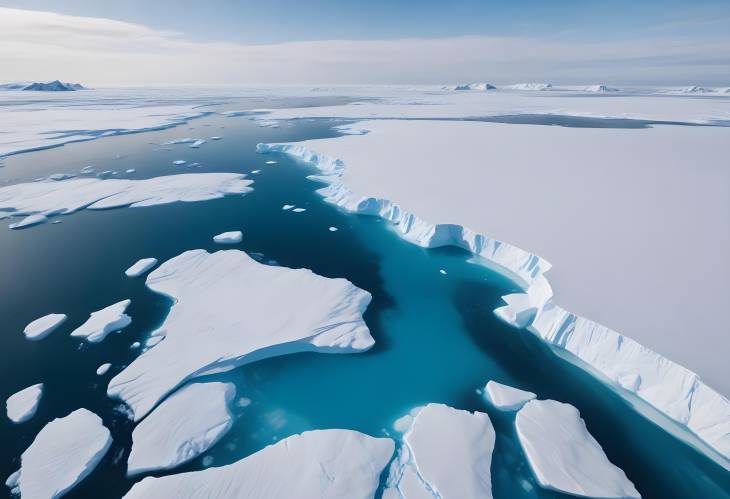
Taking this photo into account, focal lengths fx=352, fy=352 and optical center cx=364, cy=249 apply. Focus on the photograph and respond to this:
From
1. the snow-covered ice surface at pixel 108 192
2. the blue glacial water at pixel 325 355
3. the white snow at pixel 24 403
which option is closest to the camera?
the blue glacial water at pixel 325 355

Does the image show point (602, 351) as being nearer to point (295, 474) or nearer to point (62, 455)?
point (295, 474)

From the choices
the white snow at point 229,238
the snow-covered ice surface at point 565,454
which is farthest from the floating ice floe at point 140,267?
the snow-covered ice surface at point 565,454

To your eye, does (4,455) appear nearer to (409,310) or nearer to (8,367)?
(8,367)

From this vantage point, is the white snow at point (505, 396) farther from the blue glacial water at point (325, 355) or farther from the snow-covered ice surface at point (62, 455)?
the snow-covered ice surface at point (62, 455)

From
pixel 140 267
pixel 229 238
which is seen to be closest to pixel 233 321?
pixel 140 267

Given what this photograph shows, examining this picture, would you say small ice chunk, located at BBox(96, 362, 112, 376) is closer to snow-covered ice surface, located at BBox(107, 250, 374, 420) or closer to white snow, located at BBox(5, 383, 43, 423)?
snow-covered ice surface, located at BBox(107, 250, 374, 420)

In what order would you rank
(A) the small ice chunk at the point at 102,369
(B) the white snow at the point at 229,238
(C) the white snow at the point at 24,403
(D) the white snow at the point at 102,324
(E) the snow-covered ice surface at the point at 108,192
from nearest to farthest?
(C) the white snow at the point at 24,403 → (A) the small ice chunk at the point at 102,369 → (D) the white snow at the point at 102,324 → (B) the white snow at the point at 229,238 → (E) the snow-covered ice surface at the point at 108,192
